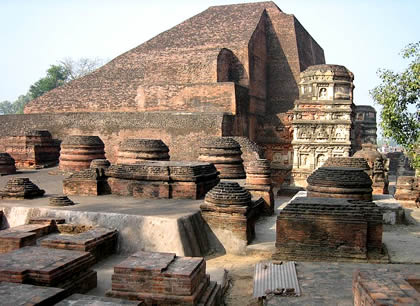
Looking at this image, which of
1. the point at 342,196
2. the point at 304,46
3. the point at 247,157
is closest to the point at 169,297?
the point at 342,196

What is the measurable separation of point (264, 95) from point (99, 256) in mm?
16619

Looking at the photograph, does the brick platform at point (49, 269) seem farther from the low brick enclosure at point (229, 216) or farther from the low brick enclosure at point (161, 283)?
the low brick enclosure at point (229, 216)

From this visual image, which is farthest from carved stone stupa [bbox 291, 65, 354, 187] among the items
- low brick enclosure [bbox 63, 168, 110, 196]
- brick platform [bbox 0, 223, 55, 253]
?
brick platform [bbox 0, 223, 55, 253]

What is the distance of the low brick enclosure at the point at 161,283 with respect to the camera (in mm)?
4582

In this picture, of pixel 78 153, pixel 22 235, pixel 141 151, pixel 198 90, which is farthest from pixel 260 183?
pixel 198 90

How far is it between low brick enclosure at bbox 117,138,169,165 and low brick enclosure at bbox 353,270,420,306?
777 centimetres

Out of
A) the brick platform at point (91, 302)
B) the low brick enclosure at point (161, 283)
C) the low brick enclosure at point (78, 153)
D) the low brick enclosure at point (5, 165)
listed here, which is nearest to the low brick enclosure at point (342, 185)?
the low brick enclosure at point (161, 283)

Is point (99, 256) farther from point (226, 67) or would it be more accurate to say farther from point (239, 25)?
point (239, 25)

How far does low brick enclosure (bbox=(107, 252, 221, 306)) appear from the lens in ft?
15.0

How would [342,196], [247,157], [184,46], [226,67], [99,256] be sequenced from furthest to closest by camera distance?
[184,46], [226,67], [247,157], [342,196], [99,256]

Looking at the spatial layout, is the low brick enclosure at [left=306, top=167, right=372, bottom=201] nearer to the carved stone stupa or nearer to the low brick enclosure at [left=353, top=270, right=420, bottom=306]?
the low brick enclosure at [left=353, top=270, right=420, bottom=306]

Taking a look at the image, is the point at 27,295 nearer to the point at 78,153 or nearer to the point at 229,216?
the point at 229,216

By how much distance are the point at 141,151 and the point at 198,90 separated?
5.83 metres

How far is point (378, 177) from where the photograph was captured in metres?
12.8
